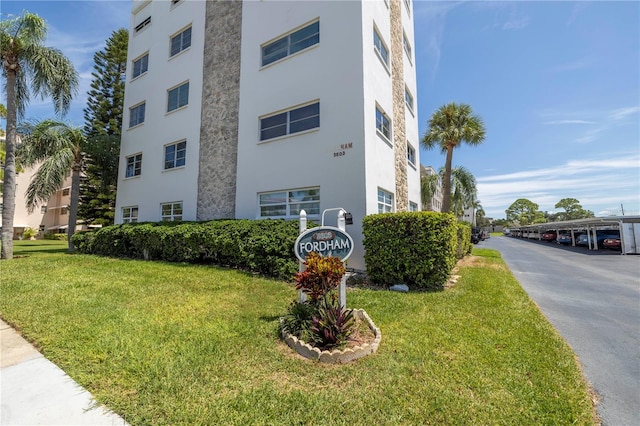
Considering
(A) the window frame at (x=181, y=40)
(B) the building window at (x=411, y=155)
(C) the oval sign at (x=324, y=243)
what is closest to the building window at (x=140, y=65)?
(A) the window frame at (x=181, y=40)

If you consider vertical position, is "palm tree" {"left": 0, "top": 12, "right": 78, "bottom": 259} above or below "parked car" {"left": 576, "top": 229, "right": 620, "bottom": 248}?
above

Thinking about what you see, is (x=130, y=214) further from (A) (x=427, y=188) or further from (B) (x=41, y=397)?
(A) (x=427, y=188)

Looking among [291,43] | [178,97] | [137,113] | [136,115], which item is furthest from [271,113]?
[136,115]

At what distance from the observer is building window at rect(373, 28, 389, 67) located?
37.8 ft

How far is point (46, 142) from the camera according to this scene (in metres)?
15.4

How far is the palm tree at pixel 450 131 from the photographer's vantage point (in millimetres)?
20406

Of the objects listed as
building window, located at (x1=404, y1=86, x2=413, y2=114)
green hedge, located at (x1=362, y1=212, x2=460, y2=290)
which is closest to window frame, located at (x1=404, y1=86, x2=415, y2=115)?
building window, located at (x1=404, y1=86, x2=413, y2=114)

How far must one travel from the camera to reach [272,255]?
831cm

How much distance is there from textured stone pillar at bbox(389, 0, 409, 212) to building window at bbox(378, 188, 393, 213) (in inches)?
29.6

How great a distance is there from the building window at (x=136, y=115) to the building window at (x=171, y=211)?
252 inches

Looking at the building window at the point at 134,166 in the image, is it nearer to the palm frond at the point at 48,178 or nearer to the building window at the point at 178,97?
the palm frond at the point at 48,178

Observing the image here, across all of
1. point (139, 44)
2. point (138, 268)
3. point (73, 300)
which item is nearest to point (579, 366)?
point (73, 300)

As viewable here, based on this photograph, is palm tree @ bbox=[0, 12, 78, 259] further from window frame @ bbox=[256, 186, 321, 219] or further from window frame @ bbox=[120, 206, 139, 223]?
window frame @ bbox=[256, 186, 321, 219]

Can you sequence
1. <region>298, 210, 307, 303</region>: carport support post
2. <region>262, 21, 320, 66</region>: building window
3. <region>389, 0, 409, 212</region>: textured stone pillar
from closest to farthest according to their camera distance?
<region>298, 210, 307, 303</region>: carport support post
<region>262, 21, 320, 66</region>: building window
<region>389, 0, 409, 212</region>: textured stone pillar
